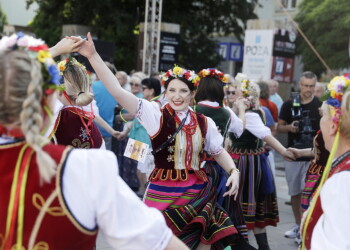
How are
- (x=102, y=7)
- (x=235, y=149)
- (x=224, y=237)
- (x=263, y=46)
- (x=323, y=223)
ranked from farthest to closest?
(x=102, y=7), (x=263, y=46), (x=235, y=149), (x=224, y=237), (x=323, y=223)

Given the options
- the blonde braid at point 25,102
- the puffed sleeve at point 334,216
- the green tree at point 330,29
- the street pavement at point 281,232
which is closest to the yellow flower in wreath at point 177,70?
the street pavement at point 281,232

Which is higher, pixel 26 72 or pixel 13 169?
pixel 26 72

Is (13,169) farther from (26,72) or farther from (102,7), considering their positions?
(102,7)

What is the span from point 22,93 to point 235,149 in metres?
4.03

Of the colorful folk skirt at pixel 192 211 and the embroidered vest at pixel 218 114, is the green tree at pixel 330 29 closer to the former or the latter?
the embroidered vest at pixel 218 114

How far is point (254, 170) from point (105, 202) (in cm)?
392

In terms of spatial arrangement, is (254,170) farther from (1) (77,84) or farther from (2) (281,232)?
(1) (77,84)

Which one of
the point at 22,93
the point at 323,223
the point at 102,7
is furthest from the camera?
the point at 102,7

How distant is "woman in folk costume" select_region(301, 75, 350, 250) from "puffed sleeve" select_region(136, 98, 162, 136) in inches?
59.5

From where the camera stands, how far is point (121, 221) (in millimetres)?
1433

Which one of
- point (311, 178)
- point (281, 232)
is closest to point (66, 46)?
point (311, 178)

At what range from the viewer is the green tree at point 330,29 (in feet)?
63.8

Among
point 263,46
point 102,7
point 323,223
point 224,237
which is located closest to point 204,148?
point 224,237

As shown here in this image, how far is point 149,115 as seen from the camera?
3443mm
